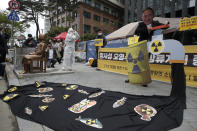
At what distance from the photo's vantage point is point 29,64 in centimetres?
526

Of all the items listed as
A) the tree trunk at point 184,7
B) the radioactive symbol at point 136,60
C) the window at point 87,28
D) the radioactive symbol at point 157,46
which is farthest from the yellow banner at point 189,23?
the window at point 87,28

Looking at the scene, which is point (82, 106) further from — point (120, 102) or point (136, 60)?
point (136, 60)

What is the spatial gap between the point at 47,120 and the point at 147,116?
1.45 m

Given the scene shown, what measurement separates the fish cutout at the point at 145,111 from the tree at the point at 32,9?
33764mm

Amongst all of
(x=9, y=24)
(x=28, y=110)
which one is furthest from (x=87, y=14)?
(x=28, y=110)

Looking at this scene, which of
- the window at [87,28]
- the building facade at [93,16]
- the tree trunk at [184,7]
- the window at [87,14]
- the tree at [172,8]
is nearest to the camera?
the tree trunk at [184,7]

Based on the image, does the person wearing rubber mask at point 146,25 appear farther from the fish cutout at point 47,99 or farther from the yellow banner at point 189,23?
the fish cutout at point 47,99

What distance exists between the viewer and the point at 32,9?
3028 centimetres

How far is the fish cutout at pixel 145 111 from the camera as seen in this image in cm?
193

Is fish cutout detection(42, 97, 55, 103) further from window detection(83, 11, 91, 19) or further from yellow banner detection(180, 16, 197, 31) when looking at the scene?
window detection(83, 11, 91, 19)

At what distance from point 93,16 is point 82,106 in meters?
36.0

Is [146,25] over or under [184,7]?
under

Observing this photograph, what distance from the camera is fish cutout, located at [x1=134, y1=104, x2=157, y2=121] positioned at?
6.35 feet

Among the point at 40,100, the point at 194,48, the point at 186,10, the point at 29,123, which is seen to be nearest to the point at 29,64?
the point at 40,100
